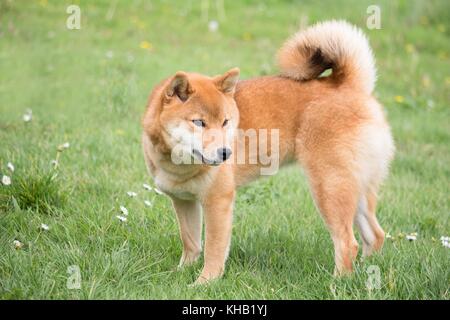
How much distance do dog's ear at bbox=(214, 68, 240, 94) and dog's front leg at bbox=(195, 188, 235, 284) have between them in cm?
65

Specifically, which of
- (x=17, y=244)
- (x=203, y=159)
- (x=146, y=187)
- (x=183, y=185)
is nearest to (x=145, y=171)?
(x=146, y=187)

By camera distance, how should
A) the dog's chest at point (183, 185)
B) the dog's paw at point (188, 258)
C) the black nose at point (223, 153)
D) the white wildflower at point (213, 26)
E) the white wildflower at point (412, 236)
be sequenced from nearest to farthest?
the black nose at point (223, 153)
the dog's chest at point (183, 185)
the dog's paw at point (188, 258)
the white wildflower at point (412, 236)
the white wildflower at point (213, 26)

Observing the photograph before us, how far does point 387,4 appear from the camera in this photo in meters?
11.7

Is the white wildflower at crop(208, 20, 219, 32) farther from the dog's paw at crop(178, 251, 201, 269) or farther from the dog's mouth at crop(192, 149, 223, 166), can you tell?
the dog's mouth at crop(192, 149, 223, 166)

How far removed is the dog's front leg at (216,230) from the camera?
3.81 metres

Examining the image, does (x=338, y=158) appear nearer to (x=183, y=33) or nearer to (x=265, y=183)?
(x=265, y=183)

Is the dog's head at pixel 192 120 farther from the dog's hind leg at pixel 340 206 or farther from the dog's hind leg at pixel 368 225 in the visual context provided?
the dog's hind leg at pixel 368 225

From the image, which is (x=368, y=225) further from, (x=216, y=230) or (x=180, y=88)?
(x=180, y=88)

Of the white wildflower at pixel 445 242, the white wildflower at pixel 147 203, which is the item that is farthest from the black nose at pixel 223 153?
the white wildflower at pixel 445 242

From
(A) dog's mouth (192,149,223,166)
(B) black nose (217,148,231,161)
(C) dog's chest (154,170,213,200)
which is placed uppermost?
(B) black nose (217,148,231,161)

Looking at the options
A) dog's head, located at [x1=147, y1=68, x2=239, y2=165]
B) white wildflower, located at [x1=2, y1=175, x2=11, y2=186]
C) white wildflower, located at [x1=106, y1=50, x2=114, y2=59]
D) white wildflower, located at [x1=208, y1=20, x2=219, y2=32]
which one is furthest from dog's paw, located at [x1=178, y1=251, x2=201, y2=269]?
white wildflower, located at [x1=208, y1=20, x2=219, y2=32]

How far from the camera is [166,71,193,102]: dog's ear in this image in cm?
360

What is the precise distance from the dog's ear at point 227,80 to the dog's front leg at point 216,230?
65 centimetres

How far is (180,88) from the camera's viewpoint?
12.0 feet
